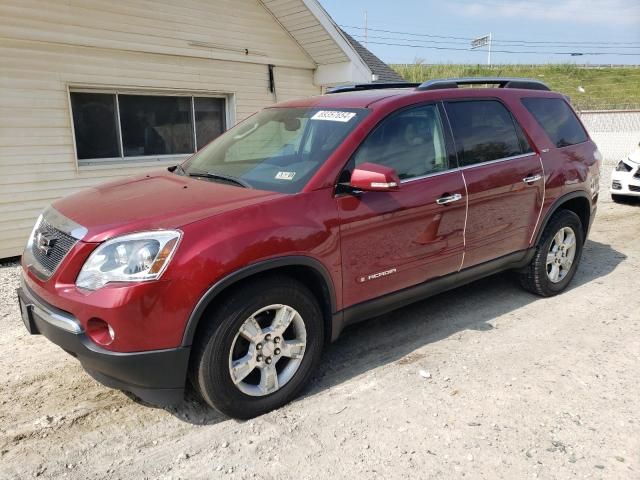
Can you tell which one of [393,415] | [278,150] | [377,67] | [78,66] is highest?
[377,67]

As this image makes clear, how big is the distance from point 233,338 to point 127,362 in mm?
554

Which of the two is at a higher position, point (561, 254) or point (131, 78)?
point (131, 78)

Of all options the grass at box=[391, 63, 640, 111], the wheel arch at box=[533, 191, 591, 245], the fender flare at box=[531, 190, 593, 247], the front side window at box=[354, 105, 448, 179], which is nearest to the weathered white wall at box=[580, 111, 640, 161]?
the grass at box=[391, 63, 640, 111]

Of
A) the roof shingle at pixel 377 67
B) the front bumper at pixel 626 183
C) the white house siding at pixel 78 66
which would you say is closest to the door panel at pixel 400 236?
the white house siding at pixel 78 66

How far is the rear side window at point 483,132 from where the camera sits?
397 centimetres

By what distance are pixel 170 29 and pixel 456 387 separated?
693cm

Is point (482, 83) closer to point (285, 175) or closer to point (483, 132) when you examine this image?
point (483, 132)

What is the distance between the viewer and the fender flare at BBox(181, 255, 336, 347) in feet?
8.79

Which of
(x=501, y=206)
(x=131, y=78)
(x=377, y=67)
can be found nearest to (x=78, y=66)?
(x=131, y=78)

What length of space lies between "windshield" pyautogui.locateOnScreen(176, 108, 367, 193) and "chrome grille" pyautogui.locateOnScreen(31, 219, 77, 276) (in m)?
1.02

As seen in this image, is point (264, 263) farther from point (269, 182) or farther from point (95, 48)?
point (95, 48)

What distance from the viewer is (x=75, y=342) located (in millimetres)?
2678

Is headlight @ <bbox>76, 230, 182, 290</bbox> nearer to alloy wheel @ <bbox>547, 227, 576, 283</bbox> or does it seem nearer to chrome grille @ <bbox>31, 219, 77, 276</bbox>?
chrome grille @ <bbox>31, 219, 77, 276</bbox>

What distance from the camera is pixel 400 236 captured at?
139 inches
